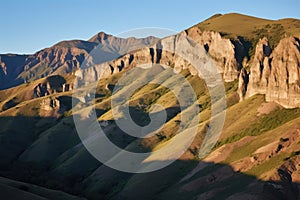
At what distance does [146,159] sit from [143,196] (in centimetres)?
3444

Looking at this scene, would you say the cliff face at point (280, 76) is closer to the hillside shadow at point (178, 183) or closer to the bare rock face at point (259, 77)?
the bare rock face at point (259, 77)

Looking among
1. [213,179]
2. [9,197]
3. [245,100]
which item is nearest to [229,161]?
[213,179]

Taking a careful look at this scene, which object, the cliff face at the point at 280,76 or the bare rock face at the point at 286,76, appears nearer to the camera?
the bare rock face at the point at 286,76

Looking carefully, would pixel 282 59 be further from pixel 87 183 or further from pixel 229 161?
pixel 87 183

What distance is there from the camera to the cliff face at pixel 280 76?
158m

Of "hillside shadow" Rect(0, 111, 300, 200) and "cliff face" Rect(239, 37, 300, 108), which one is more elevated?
"cliff face" Rect(239, 37, 300, 108)

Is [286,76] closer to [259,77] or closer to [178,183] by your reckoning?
[259,77]

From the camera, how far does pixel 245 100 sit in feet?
609

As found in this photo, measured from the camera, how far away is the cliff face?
158 meters

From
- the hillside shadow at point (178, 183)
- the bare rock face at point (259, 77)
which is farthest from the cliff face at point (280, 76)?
the hillside shadow at point (178, 183)

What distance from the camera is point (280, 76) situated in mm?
167625

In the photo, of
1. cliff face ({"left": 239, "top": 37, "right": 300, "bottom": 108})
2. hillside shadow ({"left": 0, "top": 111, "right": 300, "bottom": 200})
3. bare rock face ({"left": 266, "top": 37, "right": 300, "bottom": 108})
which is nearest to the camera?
hillside shadow ({"left": 0, "top": 111, "right": 300, "bottom": 200})

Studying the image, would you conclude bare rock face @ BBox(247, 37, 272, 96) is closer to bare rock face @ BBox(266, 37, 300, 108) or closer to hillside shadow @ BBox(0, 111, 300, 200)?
bare rock face @ BBox(266, 37, 300, 108)

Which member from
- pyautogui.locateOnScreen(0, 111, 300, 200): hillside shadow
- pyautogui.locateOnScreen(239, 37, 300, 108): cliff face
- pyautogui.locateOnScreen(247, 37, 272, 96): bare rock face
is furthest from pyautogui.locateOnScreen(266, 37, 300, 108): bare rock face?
pyautogui.locateOnScreen(0, 111, 300, 200): hillside shadow
